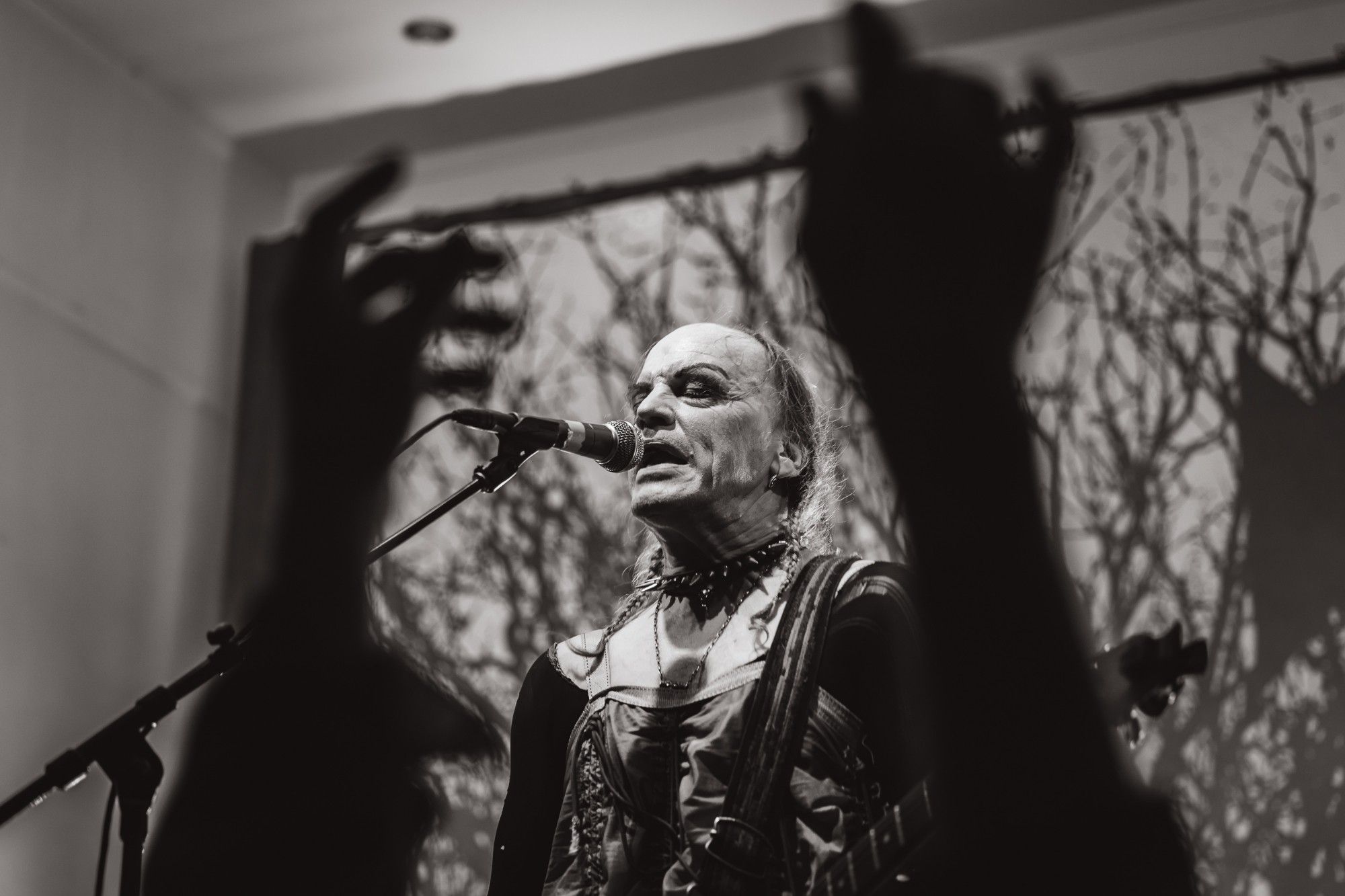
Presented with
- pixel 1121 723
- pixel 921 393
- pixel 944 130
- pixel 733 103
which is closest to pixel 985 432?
pixel 921 393

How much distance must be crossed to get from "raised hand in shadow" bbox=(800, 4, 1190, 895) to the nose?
443 millimetres

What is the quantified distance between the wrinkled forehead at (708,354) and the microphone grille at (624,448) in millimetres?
156

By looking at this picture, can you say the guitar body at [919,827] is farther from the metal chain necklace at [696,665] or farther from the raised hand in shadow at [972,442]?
the metal chain necklace at [696,665]

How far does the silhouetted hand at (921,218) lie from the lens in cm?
357

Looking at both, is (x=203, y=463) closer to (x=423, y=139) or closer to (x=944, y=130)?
(x=423, y=139)

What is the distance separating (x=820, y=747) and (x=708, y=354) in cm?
66

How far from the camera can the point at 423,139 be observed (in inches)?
188

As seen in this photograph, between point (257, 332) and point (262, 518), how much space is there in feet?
1.96

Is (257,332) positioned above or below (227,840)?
above

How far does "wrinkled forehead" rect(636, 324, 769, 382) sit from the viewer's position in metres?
2.43

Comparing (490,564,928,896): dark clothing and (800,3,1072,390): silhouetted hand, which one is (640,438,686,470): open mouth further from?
(800,3,1072,390): silhouetted hand

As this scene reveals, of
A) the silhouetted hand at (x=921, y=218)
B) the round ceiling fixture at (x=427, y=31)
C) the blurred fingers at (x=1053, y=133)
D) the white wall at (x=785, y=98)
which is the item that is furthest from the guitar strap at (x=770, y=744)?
the round ceiling fixture at (x=427, y=31)

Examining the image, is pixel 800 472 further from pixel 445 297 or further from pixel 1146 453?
pixel 445 297

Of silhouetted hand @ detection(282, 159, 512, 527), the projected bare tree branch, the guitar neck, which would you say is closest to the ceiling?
silhouetted hand @ detection(282, 159, 512, 527)
